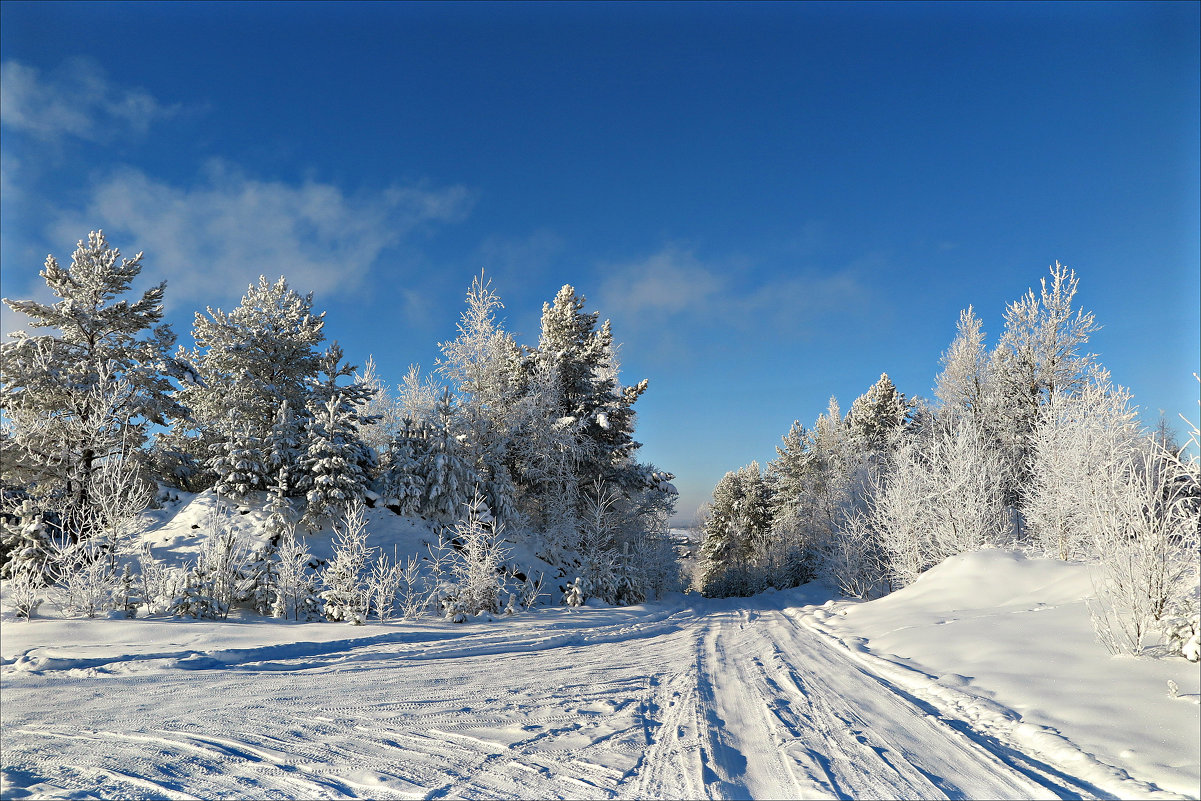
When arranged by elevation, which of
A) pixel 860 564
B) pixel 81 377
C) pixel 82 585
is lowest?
pixel 860 564

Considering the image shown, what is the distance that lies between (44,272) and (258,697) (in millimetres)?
15022

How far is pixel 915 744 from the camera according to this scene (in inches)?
163

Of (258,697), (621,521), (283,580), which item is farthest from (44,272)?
(621,521)

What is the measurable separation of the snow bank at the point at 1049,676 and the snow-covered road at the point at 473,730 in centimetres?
44

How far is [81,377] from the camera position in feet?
38.7

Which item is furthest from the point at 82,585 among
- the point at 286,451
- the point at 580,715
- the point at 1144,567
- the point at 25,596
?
the point at 1144,567

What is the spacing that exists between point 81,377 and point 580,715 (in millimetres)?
13925

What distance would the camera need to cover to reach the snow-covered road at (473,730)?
10.8ft

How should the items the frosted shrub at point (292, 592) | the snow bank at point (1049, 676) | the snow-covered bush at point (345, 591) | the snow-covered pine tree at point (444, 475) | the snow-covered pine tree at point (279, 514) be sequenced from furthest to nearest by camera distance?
the snow-covered pine tree at point (444, 475) < the snow-covered pine tree at point (279, 514) < the frosted shrub at point (292, 592) < the snow-covered bush at point (345, 591) < the snow bank at point (1049, 676)

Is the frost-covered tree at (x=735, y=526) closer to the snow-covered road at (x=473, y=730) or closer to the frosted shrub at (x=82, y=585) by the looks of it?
the snow-covered road at (x=473, y=730)

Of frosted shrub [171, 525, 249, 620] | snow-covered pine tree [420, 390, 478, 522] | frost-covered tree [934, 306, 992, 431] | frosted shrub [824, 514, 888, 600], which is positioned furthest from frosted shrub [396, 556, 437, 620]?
frost-covered tree [934, 306, 992, 431]

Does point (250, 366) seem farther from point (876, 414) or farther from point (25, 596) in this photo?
point (876, 414)

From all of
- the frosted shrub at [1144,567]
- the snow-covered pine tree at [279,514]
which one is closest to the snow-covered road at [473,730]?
the frosted shrub at [1144,567]

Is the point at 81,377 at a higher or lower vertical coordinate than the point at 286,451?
higher
